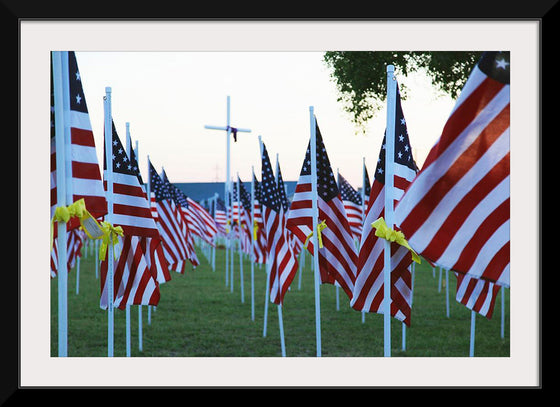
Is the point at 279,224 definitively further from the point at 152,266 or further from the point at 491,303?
the point at 491,303

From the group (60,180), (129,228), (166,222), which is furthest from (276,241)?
(166,222)

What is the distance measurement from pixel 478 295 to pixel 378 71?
6244mm

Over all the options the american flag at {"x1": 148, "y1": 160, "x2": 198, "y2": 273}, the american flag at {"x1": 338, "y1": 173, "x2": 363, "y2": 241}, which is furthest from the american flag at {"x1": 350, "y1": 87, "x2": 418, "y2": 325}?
the american flag at {"x1": 338, "y1": 173, "x2": 363, "y2": 241}

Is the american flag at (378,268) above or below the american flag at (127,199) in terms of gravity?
below

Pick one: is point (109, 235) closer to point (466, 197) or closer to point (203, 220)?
point (466, 197)

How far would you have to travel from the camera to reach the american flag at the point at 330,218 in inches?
336

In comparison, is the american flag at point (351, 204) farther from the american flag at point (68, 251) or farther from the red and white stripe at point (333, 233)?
the red and white stripe at point (333, 233)

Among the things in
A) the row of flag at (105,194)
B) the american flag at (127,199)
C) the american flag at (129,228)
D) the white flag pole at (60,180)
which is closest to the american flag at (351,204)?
the row of flag at (105,194)

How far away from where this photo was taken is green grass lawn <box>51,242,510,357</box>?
11.5 m

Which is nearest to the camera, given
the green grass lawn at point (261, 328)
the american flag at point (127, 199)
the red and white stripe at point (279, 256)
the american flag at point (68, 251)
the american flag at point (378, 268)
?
the american flag at point (378, 268)

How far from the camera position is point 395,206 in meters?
6.55

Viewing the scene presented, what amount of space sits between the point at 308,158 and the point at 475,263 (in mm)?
4285
